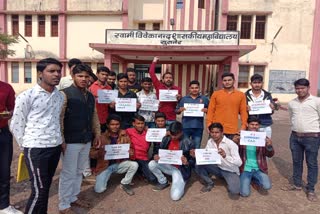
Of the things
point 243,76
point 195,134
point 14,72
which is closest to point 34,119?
point 195,134

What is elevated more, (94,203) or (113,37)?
(113,37)

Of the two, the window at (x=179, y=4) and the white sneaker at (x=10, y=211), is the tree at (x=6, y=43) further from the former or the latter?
the white sneaker at (x=10, y=211)

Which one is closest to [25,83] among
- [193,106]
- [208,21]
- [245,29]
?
[208,21]

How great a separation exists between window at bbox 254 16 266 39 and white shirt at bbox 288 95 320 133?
45.3ft

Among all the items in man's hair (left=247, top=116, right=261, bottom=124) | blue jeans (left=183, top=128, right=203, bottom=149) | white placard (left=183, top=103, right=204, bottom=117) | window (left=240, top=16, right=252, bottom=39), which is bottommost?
blue jeans (left=183, top=128, right=203, bottom=149)

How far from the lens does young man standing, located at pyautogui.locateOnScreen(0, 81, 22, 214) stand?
2.83 meters

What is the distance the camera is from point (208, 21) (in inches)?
589

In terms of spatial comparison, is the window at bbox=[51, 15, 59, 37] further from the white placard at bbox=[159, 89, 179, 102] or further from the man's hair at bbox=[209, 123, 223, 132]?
the man's hair at bbox=[209, 123, 223, 132]

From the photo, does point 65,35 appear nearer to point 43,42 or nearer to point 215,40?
point 43,42

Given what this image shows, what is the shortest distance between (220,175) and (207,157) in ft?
1.67

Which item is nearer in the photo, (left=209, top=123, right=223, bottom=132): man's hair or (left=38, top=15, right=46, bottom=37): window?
(left=209, top=123, right=223, bottom=132): man's hair

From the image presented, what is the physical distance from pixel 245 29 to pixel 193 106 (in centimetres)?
1362

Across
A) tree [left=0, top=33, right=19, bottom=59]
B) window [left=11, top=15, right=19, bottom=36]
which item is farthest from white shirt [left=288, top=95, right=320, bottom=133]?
window [left=11, top=15, right=19, bottom=36]

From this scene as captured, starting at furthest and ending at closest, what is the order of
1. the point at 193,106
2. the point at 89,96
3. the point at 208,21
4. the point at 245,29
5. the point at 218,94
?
the point at 245,29, the point at 208,21, the point at 193,106, the point at 218,94, the point at 89,96
